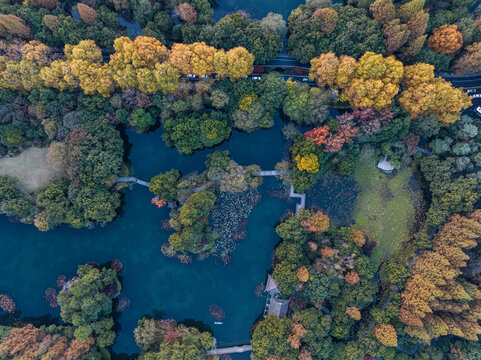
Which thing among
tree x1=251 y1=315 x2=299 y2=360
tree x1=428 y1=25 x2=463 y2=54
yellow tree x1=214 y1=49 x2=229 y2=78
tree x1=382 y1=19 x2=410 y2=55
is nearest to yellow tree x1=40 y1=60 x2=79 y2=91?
yellow tree x1=214 y1=49 x2=229 y2=78

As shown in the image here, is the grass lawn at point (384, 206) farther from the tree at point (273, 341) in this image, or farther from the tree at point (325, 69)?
the tree at point (273, 341)

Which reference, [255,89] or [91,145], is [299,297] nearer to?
[255,89]

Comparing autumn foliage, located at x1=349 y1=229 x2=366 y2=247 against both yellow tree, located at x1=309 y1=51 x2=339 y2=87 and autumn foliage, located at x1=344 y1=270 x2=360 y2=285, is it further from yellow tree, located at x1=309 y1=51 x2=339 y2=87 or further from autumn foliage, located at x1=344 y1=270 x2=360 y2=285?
yellow tree, located at x1=309 y1=51 x2=339 y2=87

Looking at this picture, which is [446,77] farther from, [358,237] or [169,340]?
[169,340]

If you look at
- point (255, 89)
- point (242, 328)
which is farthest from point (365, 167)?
point (242, 328)

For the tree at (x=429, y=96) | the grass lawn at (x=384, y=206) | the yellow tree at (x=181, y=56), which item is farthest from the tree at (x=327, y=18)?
the grass lawn at (x=384, y=206)

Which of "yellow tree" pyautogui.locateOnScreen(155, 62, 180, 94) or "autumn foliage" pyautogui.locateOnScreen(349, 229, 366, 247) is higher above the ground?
"yellow tree" pyautogui.locateOnScreen(155, 62, 180, 94)
